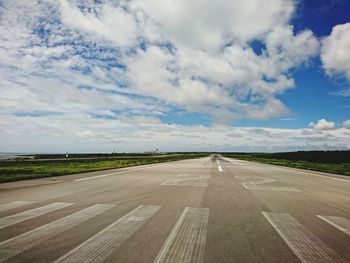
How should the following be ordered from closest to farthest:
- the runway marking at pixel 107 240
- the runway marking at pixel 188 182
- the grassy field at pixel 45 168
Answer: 1. the runway marking at pixel 107 240
2. the runway marking at pixel 188 182
3. the grassy field at pixel 45 168

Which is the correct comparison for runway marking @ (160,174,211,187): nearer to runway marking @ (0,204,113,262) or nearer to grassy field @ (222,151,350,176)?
runway marking @ (0,204,113,262)

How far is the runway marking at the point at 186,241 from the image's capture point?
4.41 metres

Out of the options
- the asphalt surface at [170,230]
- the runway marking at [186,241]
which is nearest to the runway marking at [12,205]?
the asphalt surface at [170,230]

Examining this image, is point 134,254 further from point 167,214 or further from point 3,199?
point 3,199

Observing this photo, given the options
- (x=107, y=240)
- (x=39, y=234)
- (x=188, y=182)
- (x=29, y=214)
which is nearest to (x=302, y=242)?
(x=107, y=240)

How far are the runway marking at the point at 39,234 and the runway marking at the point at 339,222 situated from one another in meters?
5.51

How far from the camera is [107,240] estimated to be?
5.20m

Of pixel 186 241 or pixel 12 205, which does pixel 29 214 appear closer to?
pixel 12 205

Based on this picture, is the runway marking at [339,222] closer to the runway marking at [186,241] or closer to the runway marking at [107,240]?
the runway marking at [186,241]

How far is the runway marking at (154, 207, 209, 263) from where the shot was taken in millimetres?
4406

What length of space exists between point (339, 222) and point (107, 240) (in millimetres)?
5305

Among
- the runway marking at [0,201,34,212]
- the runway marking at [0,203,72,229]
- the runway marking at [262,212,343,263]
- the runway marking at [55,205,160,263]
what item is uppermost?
the runway marking at [0,201,34,212]

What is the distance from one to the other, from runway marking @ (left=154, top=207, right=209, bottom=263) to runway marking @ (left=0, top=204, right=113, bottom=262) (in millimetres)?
2112

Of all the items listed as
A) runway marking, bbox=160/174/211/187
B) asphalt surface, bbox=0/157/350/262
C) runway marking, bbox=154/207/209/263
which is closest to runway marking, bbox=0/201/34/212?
asphalt surface, bbox=0/157/350/262
